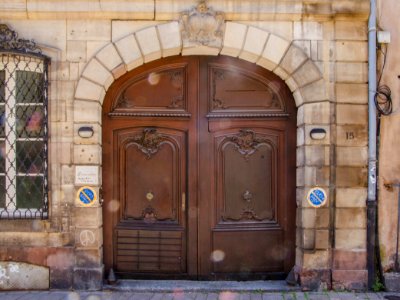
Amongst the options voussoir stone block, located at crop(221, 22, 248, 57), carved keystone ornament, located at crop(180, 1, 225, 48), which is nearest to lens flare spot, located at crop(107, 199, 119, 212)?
carved keystone ornament, located at crop(180, 1, 225, 48)

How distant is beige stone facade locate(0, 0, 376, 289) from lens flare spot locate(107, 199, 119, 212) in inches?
11.1

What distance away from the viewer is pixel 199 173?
239 inches

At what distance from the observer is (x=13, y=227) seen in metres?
5.78

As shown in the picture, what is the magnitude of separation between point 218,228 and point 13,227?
2.52 meters

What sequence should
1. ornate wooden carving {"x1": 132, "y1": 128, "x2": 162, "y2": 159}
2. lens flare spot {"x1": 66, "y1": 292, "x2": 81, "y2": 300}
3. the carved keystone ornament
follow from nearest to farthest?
1. lens flare spot {"x1": 66, "y1": 292, "x2": 81, "y2": 300}
2. the carved keystone ornament
3. ornate wooden carving {"x1": 132, "y1": 128, "x2": 162, "y2": 159}

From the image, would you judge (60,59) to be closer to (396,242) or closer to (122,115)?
(122,115)

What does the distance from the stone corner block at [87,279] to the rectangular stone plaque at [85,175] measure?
1.05 meters

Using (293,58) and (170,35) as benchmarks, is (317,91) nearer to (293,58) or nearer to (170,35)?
(293,58)

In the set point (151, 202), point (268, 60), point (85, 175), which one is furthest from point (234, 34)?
point (85, 175)

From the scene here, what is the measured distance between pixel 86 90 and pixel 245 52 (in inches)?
78.2

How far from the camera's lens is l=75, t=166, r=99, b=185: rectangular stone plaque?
576cm

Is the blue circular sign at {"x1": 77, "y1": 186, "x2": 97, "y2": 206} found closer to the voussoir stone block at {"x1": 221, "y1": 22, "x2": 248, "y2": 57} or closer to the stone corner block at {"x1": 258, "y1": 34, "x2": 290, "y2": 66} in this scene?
the voussoir stone block at {"x1": 221, "y1": 22, "x2": 248, "y2": 57}

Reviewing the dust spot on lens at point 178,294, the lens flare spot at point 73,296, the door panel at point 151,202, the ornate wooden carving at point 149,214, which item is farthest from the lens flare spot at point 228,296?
the lens flare spot at point 73,296

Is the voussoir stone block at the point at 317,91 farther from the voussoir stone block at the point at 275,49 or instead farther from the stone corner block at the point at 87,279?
the stone corner block at the point at 87,279
